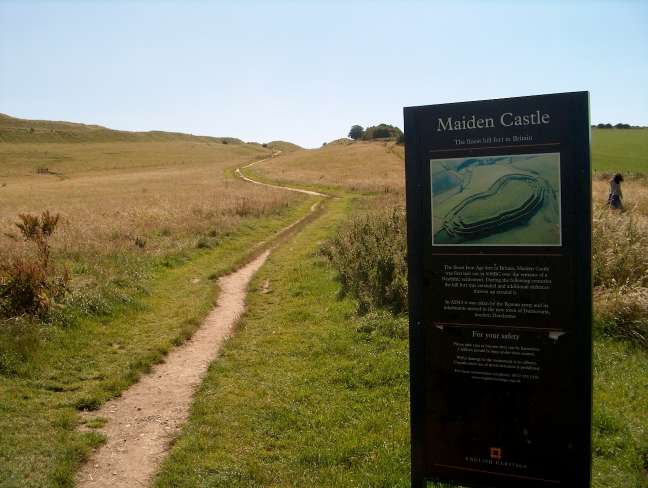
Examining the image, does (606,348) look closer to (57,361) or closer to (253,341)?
(253,341)

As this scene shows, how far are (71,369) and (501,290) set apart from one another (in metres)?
6.34

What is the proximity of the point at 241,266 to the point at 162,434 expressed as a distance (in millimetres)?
9580

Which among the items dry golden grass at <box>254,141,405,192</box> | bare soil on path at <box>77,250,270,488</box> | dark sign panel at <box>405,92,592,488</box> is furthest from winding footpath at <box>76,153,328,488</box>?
dry golden grass at <box>254,141,405,192</box>

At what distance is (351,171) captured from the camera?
60.2 m

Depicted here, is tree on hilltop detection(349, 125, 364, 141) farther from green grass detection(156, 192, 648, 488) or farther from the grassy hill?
green grass detection(156, 192, 648, 488)

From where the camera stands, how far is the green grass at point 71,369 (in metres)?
5.44

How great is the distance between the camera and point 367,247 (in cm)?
1246

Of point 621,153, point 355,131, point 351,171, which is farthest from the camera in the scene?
point 355,131

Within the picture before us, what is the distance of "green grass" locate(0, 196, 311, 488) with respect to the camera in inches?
214

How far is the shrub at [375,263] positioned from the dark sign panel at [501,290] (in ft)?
16.6

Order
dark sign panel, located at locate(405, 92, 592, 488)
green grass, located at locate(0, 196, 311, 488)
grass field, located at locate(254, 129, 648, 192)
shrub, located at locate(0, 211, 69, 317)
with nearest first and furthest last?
dark sign panel, located at locate(405, 92, 592, 488) → green grass, located at locate(0, 196, 311, 488) → shrub, located at locate(0, 211, 69, 317) → grass field, located at locate(254, 129, 648, 192)

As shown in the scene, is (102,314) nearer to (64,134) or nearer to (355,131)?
(64,134)

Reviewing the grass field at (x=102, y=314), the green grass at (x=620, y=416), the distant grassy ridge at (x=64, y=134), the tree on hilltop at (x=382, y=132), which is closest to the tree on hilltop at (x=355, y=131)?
the tree on hilltop at (x=382, y=132)
